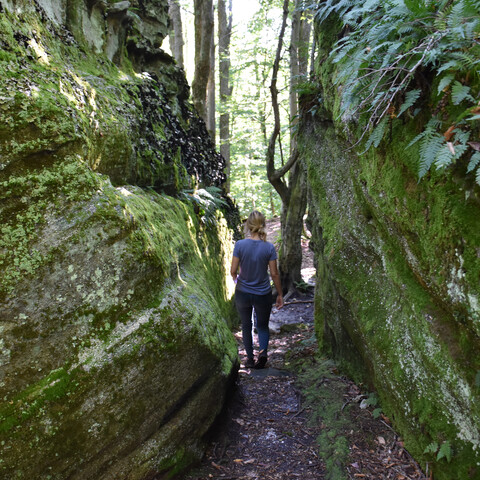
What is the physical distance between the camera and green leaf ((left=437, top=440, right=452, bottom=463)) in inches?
110

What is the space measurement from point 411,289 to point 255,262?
9.11 ft

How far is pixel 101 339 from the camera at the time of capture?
298cm

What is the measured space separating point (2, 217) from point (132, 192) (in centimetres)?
209

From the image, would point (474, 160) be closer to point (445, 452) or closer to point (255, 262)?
point (445, 452)

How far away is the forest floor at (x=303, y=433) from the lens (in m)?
3.46

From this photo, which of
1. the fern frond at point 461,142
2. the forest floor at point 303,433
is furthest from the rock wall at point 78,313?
the fern frond at point 461,142

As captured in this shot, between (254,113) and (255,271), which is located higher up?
(254,113)

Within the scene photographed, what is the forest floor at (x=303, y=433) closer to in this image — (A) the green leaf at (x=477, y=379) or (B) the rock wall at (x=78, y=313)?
(B) the rock wall at (x=78, y=313)

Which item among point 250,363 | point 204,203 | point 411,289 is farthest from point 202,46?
point 411,289

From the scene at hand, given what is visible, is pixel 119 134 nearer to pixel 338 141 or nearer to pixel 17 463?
pixel 338 141

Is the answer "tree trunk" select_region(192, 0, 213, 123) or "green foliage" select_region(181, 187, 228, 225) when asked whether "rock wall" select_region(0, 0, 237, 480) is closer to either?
"green foliage" select_region(181, 187, 228, 225)

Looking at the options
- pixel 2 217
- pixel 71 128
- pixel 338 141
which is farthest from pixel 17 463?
pixel 338 141

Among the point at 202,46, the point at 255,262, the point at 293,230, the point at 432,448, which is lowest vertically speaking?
the point at 293,230

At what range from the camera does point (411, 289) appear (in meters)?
3.37
